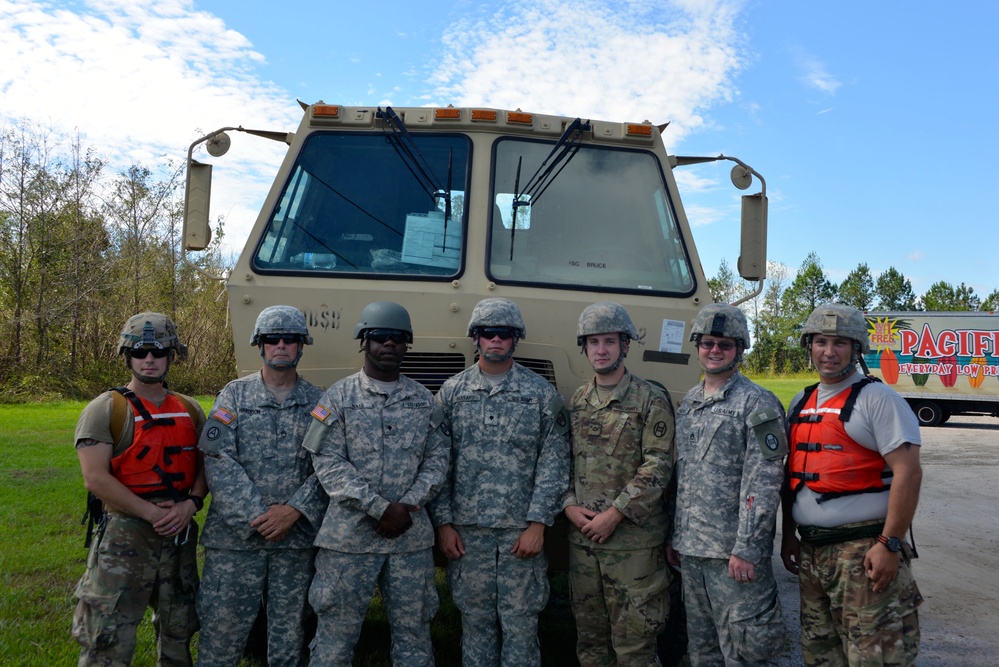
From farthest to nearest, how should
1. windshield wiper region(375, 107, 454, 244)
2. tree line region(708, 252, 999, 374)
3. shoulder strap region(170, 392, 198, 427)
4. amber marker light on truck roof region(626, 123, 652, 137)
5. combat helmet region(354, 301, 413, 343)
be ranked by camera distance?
tree line region(708, 252, 999, 374) → amber marker light on truck roof region(626, 123, 652, 137) → windshield wiper region(375, 107, 454, 244) → shoulder strap region(170, 392, 198, 427) → combat helmet region(354, 301, 413, 343)

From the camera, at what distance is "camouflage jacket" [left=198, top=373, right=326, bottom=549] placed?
10.0ft

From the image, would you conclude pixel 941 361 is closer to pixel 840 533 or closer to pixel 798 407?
pixel 798 407

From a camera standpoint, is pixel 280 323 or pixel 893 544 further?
pixel 280 323

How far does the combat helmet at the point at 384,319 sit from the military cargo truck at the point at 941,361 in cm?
1778

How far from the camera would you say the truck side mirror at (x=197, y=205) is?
4016mm

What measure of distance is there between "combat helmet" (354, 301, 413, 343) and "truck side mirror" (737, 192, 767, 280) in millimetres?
2072

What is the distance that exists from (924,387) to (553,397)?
717 inches

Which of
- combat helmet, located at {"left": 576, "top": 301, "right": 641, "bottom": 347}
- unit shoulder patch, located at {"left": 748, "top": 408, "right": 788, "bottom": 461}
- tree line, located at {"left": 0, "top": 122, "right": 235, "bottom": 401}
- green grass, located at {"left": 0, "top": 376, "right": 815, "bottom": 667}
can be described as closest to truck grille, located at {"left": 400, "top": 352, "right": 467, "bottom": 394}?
combat helmet, located at {"left": 576, "top": 301, "right": 641, "bottom": 347}

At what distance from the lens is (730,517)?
2.96 metres

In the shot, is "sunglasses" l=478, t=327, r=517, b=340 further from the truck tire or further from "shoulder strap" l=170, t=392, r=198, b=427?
the truck tire

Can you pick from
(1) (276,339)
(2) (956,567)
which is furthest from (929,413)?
(1) (276,339)

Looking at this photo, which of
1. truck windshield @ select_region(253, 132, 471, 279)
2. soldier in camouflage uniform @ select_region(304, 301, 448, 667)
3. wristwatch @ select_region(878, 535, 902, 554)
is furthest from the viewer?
truck windshield @ select_region(253, 132, 471, 279)

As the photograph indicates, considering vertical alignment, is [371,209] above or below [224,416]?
above

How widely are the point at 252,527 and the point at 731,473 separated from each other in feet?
6.25
